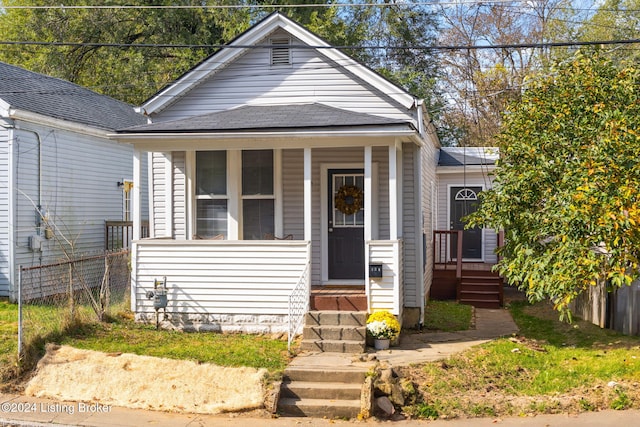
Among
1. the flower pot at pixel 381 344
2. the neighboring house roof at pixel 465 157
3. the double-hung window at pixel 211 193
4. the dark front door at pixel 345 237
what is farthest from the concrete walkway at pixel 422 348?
the neighboring house roof at pixel 465 157

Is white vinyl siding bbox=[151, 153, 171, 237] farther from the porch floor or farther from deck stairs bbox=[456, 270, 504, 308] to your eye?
deck stairs bbox=[456, 270, 504, 308]

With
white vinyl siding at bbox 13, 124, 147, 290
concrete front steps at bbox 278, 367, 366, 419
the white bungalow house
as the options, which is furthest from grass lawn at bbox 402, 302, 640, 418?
white vinyl siding at bbox 13, 124, 147, 290

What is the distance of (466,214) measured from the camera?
790 inches

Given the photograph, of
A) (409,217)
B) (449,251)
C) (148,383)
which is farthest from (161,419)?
(449,251)

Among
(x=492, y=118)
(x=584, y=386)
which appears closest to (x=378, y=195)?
(x=584, y=386)

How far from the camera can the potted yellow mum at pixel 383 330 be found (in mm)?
10117

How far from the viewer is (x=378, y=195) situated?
40.9ft

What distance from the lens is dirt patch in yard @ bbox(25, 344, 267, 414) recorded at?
26.5ft

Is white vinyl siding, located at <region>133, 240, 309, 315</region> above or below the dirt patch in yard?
above

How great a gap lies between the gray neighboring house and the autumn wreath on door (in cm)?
499

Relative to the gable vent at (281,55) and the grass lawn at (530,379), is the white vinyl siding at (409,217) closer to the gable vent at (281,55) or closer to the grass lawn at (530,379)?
the grass lawn at (530,379)

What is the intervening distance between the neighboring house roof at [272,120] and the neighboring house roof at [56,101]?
4.49 meters

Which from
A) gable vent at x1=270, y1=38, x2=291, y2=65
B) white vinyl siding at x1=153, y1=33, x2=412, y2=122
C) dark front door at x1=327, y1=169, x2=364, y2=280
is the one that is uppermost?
gable vent at x1=270, y1=38, x2=291, y2=65

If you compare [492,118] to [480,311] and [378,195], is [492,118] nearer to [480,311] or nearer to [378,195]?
[480,311]
